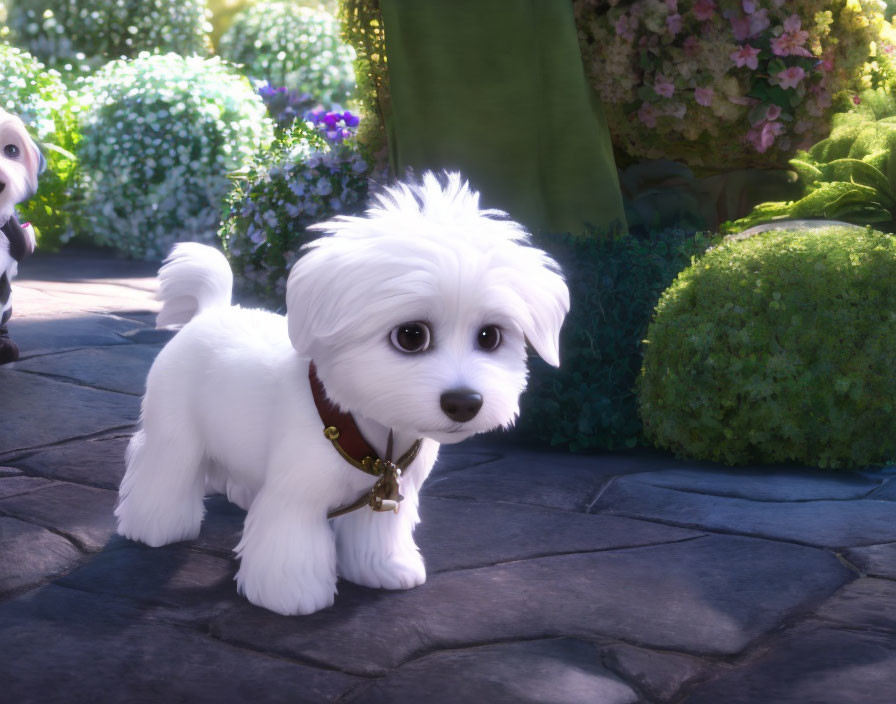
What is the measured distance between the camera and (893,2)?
9.76 m

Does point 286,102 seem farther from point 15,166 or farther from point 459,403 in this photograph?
point 459,403

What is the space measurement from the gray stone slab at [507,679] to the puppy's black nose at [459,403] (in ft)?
2.20

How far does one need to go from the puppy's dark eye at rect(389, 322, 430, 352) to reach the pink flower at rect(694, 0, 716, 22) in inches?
169

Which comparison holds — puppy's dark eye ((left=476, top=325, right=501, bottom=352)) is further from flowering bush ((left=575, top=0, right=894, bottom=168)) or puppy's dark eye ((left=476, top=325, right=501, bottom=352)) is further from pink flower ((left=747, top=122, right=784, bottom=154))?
pink flower ((left=747, top=122, right=784, bottom=154))

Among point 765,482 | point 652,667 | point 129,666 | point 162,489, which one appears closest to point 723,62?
point 765,482

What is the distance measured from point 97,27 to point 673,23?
1252 centimetres

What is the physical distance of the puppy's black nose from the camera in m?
2.54

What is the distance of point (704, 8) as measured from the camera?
615 centimetres

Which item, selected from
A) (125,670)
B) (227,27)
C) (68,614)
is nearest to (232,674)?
(125,670)

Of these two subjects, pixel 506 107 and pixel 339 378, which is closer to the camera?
pixel 339 378

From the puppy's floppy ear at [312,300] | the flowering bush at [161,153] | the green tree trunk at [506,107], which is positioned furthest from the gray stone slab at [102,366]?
the flowering bush at [161,153]

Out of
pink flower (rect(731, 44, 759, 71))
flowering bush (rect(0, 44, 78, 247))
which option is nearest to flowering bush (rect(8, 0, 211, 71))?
flowering bush (rect(0, 44, 78, 247))

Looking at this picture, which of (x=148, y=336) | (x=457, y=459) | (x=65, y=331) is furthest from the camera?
(x=148, y=336)

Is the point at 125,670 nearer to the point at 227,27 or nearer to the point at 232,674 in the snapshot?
the point at 232,674
